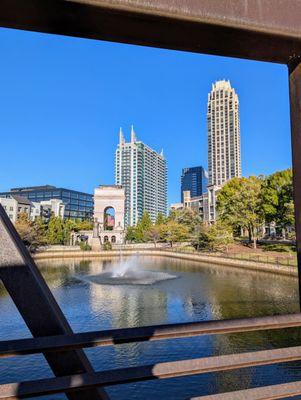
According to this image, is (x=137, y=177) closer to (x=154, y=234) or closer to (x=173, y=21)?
(x=154, y=234)

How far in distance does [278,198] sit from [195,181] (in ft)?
512

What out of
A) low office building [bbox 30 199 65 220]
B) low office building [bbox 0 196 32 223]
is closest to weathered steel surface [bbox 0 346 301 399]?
low office building [bbox 0 196 32 223]

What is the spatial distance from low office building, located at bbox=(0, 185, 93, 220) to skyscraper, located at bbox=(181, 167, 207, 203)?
82166 mm

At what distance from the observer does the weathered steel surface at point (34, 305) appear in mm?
1425

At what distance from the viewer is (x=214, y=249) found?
37.6m

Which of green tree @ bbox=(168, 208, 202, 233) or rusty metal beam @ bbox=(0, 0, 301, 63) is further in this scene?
green tree @ bbox=(168, 208, 202, 233)

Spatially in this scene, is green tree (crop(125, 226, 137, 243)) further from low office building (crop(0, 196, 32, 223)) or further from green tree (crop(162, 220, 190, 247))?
low office building (crop(0, 196, 32, 223))

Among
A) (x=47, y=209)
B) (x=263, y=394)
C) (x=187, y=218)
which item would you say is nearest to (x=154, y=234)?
(x=187, y=218)

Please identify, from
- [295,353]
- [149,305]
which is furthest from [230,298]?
[295,353]

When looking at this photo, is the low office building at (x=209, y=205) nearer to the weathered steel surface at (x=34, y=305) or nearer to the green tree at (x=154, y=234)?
the green tree at (x=154, y=234)

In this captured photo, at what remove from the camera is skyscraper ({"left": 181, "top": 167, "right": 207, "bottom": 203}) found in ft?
614

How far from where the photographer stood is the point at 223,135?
123 m

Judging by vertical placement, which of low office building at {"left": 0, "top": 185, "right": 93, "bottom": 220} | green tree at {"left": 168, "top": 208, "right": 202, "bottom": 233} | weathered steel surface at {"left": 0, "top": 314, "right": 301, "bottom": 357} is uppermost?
low office building at {"left": 0, "top": 185, "right": 93, "bottom": 220}

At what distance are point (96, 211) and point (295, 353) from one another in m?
64.3
